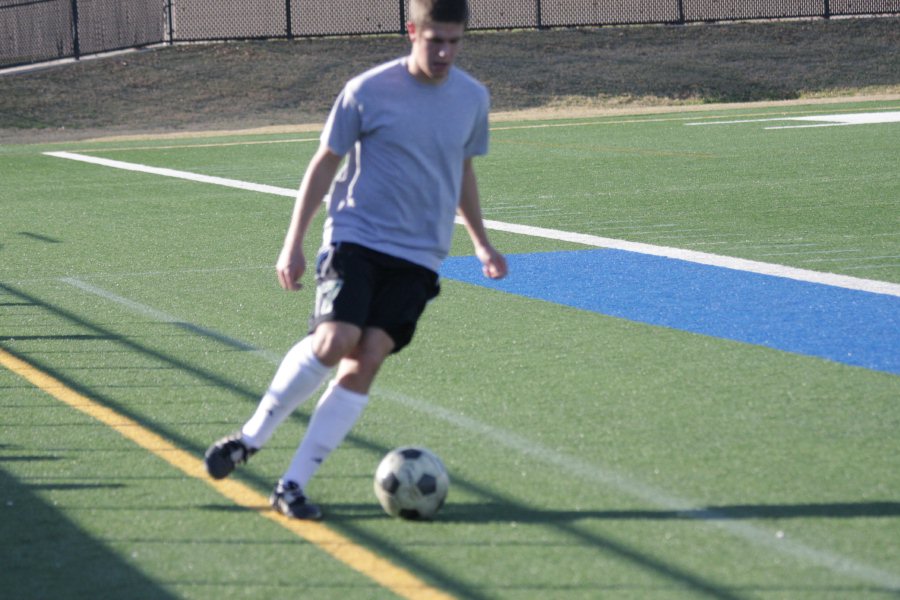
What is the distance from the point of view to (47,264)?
41.8 ft

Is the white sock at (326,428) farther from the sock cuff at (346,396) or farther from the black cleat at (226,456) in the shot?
the black cleat at (226,456)

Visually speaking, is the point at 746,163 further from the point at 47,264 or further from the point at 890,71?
the point at 890,71

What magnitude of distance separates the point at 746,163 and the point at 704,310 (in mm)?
10675

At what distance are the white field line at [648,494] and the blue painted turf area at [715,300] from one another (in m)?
2.30

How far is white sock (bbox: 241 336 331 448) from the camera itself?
5512mm

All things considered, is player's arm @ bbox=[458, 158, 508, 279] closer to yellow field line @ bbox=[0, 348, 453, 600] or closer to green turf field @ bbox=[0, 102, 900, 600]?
green turf field @ bbox=[0, 102, 900, 600]

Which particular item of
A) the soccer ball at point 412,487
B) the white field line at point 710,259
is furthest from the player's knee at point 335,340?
the white field line at point 710,259

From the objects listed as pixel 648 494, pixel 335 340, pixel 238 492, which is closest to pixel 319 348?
pixel 335 340

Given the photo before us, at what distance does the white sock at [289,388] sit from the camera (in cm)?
551

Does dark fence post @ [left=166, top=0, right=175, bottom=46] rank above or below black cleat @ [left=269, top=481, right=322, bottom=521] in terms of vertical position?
above

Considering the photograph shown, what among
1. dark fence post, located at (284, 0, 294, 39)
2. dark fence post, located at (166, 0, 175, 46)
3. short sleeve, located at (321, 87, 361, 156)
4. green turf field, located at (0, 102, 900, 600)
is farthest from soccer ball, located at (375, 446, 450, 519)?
dark fence post, located at (284, 0, 294, 39)

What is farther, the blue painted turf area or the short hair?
the blue painted turf area

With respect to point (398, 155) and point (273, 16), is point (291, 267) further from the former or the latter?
point (273, 16)

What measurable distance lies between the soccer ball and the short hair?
1.56 m
